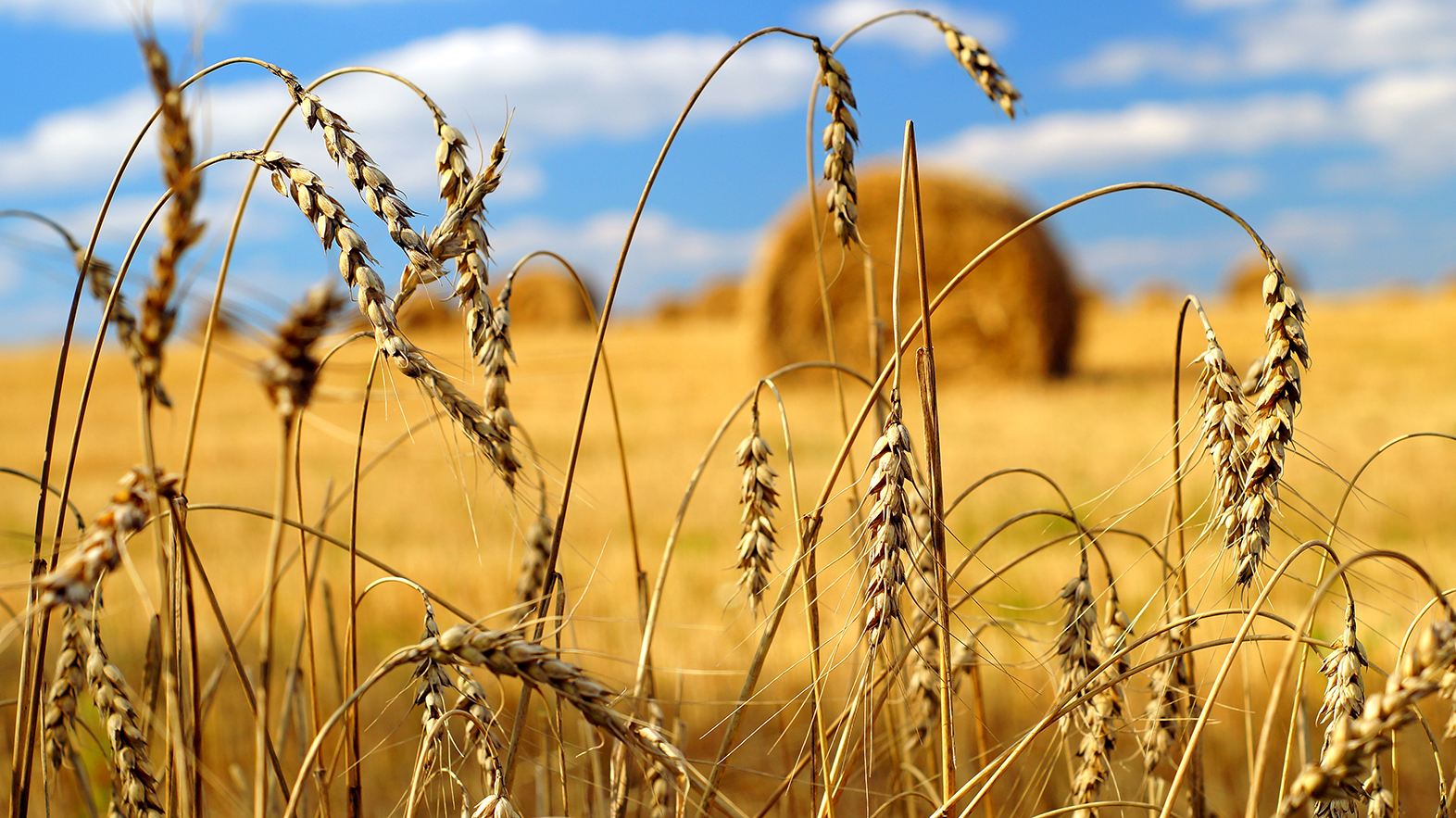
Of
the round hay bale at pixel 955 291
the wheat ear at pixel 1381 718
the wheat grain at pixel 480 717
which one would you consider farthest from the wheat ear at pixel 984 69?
the round hay bale at pixel 955 291

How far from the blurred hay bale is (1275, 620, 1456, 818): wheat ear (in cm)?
3047

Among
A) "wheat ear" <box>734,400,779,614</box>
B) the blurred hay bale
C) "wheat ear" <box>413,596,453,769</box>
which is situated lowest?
"wheat ear" <box>413,596,453,769</box>

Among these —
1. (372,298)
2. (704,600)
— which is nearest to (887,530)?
(372,298)

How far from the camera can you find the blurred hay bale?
31.8 metres

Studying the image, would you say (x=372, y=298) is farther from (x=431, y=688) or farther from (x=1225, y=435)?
(x=1225, y=435)

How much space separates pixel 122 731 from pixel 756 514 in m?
0.98

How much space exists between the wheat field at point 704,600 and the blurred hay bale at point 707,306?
898 inches

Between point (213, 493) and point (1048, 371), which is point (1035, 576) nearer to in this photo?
point (213, 493)

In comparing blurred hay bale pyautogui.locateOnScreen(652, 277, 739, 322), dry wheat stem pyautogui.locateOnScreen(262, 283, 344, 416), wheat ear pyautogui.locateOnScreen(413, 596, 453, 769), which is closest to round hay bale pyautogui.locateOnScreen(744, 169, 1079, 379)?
wheat ear pyautogui.locateOnScreen(413, 596, 453, 769)

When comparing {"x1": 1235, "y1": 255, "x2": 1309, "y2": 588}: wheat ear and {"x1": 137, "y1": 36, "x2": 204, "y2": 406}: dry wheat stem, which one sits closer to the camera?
{"x1": 137, "y1": 36, "x2": 204, "y2": 406}: dry wheat stem

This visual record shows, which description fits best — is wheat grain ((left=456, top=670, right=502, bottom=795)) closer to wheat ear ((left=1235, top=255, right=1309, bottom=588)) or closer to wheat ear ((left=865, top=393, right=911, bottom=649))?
wheat ear ((left=865, top=393, right=911, bottom=649))

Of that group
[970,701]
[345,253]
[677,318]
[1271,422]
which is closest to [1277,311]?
[1271,422]

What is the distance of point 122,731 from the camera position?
134 centimetres

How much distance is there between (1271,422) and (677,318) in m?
30.9
